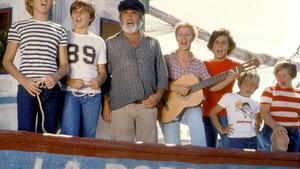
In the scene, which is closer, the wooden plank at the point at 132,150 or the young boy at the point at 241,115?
the wooden plank at the point at 132,150

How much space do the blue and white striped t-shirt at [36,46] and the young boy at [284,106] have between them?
7.12 feet

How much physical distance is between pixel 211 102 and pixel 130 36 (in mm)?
1139

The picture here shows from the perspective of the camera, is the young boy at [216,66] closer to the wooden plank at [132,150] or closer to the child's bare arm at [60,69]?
the wooden plank at [132,150]

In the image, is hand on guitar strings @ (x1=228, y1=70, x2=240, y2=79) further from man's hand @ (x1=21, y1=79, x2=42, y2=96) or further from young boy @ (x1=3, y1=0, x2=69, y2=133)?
man's hand @ (x1=21, y1=79, x2=42, y2=96)

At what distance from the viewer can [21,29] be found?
4125mm

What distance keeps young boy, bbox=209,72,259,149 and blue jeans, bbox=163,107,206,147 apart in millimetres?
221

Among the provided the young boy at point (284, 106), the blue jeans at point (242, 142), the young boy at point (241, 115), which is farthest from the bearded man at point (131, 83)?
the young boy at point (284, 106)

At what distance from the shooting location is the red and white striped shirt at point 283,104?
519cm

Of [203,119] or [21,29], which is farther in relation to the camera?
[203,119]

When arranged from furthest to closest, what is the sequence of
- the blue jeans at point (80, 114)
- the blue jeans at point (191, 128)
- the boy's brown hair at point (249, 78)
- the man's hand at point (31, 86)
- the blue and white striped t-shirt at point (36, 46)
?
the boy's brown hair at point (249, 78) → the blue jeans at point (191, 128) → the blue jeans at point (80, 114) → the blue and white striped t-shirt at point (36, 46) → the man's hand at point (31, 86)

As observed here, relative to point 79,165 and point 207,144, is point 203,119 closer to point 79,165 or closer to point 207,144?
point 207,144

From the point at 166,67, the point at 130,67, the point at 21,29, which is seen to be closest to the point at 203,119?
the point at 166,67

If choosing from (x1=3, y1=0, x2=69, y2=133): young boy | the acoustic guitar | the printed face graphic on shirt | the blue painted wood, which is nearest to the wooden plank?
the blue painted wood

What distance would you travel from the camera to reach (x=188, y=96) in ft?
16.5
